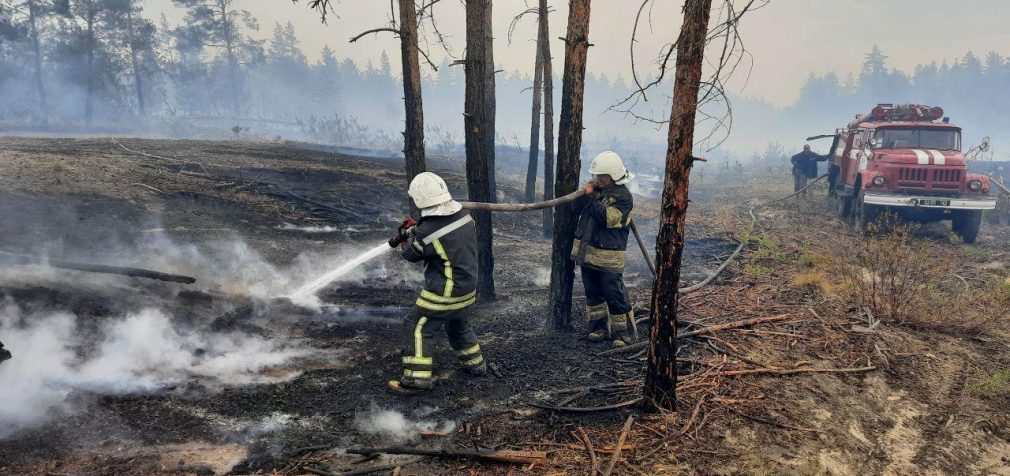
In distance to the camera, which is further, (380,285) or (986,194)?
(986,194)

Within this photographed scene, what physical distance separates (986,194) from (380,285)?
12929 millimetres

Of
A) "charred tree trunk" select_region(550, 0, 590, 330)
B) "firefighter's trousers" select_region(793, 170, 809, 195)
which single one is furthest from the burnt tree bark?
"firefighter's trousers" select_region(793, 170, 809, 195)

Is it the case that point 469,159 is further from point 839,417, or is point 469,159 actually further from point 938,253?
point 938,253

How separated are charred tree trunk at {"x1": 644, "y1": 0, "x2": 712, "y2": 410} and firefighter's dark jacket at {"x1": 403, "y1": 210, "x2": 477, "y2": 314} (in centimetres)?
174

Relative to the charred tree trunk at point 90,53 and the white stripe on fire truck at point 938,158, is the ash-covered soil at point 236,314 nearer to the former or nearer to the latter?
the white stripe on fire truck at point 938,158

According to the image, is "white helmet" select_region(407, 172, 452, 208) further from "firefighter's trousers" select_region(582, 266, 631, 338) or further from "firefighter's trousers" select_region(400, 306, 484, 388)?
"firefighter's trousers" select_region(582, 266, 631, 338)

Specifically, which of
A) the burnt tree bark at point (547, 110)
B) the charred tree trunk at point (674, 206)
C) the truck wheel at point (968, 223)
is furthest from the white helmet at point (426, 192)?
the truck wheel at point (968, 223)

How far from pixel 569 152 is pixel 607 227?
3.01 feet

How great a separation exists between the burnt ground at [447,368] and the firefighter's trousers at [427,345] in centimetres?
18

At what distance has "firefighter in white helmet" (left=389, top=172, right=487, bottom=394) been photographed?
15.4ft

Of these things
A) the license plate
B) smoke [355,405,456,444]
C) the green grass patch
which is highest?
the license plate

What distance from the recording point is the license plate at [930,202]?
11227mm

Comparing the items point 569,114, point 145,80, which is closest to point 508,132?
point 145,80

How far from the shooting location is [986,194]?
11406 mm
